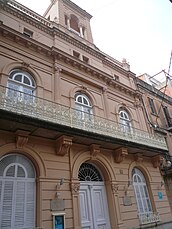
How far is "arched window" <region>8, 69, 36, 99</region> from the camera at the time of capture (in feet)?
28.0

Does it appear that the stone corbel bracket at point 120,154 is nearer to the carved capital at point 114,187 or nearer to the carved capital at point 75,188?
the carved capital at point 114,187

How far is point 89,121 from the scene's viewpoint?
353 inches

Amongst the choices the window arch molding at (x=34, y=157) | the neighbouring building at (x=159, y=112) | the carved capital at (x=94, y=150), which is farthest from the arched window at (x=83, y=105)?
the neighbouring building at (x=159, y=112)

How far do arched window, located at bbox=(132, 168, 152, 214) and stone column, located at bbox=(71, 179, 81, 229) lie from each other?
4.00 meters

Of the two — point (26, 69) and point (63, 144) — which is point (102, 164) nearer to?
point (63, 144)

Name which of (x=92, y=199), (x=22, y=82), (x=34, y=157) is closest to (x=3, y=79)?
(x=22, y=82)

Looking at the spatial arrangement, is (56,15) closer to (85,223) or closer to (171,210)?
(85,223)

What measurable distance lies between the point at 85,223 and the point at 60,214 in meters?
1.50

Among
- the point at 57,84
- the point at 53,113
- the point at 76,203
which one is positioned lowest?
the point at 76,203

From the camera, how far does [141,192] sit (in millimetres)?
10477

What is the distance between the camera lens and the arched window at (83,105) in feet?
33.5

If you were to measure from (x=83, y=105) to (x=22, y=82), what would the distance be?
3.60 metres

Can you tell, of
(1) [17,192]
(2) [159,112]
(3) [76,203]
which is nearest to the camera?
(1) [17,192]

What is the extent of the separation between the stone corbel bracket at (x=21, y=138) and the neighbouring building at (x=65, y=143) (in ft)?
0.12
